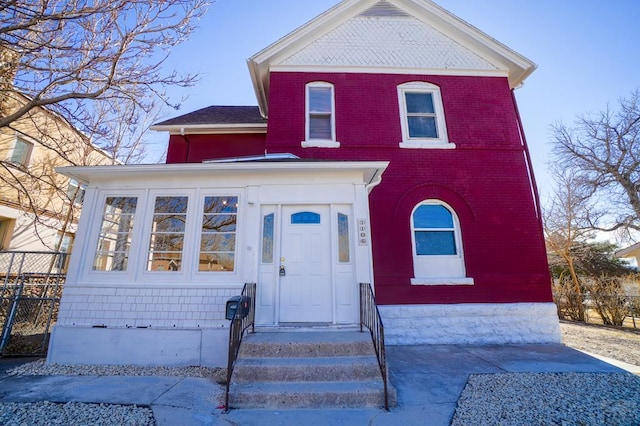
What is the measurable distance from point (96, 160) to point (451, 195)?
16.7m

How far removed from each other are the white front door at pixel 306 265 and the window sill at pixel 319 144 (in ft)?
8.63

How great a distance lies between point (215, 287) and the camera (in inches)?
230

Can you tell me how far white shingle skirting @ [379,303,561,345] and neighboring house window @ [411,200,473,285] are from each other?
72 centimetres

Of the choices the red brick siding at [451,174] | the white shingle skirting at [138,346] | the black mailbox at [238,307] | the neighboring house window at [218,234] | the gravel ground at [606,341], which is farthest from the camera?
the red brick siding at [451,174]

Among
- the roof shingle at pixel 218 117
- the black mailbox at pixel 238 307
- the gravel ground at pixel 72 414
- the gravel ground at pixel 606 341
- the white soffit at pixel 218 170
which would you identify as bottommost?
the gravel ground at pixel 72 414

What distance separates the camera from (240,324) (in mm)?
4770

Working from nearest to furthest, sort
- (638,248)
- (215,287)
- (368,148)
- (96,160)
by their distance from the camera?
(215,287)
(368,148)
(96,160)
(638,248)

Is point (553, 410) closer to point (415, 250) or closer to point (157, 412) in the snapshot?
point (415, 250)

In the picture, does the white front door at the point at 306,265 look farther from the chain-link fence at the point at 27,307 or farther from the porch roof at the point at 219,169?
the chain-link fence at the point at 27,307

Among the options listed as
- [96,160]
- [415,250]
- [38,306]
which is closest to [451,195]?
[415,250]

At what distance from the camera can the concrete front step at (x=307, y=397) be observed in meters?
3.91

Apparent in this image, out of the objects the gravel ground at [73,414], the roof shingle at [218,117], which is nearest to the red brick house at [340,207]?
the roof shingle at [218,117]

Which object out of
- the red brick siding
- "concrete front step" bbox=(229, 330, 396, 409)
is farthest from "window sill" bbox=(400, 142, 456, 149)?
"concrete front step" bbox=(229, 330, 396, 409)

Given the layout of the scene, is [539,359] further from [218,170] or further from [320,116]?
[320,116]
